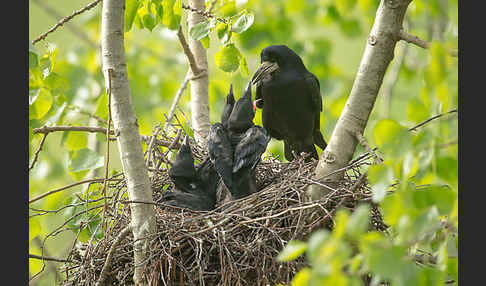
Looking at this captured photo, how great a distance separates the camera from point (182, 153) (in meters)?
2.94

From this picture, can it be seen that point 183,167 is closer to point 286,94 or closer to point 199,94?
point 199,94

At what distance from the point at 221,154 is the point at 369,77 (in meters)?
0.94

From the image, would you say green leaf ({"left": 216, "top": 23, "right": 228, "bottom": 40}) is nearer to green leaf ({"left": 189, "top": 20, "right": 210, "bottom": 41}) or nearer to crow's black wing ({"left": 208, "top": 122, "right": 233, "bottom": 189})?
green leaf ({"left": 189, "top": 20, "right": 210, "bottom": 41})

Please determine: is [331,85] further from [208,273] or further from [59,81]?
[208,273]

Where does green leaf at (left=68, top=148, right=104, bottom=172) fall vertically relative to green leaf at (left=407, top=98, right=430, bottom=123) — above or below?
below

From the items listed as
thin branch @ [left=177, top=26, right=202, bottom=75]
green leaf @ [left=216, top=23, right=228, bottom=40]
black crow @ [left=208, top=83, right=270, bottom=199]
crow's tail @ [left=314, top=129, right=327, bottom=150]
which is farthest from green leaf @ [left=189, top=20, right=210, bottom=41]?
crow's tail @ [left=314, top=129, right=327, bottom=150]

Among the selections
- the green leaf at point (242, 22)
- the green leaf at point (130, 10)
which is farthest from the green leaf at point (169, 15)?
the green leaf at point (242, 22)

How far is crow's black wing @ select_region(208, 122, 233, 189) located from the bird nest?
0.23 metres

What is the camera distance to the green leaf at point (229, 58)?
293 cm

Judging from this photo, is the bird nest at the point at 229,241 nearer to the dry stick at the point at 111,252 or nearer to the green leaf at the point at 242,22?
the dry stick at the point at 111,252

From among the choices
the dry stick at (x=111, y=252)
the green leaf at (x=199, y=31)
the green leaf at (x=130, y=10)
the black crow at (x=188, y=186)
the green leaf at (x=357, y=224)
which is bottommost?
the dry stick at (x=111, y=252)

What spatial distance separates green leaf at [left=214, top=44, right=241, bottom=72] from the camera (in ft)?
9.61

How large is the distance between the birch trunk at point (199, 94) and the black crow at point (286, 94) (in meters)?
0.37

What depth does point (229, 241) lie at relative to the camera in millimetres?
2287
